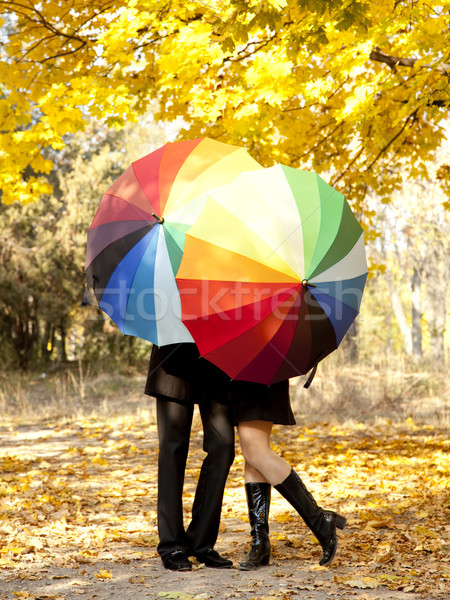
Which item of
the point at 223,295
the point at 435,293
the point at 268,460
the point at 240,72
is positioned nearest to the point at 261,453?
the point at 268,460

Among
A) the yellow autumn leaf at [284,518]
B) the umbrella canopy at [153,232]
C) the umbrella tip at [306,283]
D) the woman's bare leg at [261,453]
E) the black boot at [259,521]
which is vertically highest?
the umbrella canopy at [153,232]

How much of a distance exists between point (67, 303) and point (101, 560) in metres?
11.2

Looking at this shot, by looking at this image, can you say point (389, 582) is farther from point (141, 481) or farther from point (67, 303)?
point (67, 303)

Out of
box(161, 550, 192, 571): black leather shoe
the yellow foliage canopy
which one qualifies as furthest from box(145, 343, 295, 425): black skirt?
the yellow foliage canopy

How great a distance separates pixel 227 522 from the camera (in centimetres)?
418

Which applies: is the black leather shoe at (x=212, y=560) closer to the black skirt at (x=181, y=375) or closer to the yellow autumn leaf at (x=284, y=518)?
the black skirt at (x=181, y=375)

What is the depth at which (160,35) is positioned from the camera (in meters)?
5.57

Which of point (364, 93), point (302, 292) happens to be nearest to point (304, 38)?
point (364, 93)

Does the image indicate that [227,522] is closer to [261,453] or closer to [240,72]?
[261,453]

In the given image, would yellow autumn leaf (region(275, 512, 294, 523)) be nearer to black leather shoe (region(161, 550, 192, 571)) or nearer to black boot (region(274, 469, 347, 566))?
black boot (region(274, 469, 347, 566))

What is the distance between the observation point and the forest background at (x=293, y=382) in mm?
3162

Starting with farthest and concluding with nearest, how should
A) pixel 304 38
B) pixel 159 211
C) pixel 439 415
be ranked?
pixel 439 415, pixel 304 38, pixel 159 211

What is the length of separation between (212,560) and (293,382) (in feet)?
28.3

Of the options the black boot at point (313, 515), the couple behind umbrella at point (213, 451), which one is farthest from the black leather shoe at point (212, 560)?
the black boot at point (313, 515)
